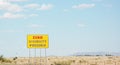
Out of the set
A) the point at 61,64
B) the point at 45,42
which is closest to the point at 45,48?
the point at 45,42

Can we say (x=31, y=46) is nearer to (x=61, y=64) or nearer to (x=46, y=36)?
(x=46, y=36)

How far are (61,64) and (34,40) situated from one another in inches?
484

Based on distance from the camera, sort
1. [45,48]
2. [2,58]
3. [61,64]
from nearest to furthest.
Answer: [45,48] → [61,64] → [2,58]

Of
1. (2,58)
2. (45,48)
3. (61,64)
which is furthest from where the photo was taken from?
(2,58)

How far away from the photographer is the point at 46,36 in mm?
52375

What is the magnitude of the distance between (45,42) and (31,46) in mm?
2228

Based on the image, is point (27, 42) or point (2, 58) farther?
point (2, 58)

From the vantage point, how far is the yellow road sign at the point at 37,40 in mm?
52406

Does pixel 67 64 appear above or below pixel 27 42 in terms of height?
below

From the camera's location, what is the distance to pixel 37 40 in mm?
53000

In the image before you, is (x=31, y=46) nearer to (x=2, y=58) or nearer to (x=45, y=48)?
(x=45, y=48)

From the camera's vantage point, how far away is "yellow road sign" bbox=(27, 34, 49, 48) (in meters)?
52.4

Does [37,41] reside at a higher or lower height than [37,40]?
lower

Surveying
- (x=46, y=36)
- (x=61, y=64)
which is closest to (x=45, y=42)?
(x=46, y=36)
